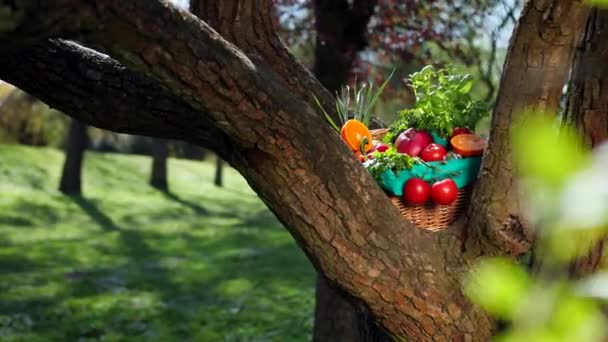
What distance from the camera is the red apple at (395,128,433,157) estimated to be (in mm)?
2582

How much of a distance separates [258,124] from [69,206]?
1234cm

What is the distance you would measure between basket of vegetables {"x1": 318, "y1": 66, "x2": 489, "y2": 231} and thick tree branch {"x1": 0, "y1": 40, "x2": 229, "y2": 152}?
1.70 feet

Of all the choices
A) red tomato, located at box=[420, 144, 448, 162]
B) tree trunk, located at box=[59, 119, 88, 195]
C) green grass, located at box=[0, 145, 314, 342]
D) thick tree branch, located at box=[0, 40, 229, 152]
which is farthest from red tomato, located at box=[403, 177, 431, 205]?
tree trunk, located at box=[59, 119, 88, 195]

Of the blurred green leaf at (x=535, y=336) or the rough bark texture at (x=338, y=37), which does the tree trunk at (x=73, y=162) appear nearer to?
the rough bark texture at (x=338, y=37)

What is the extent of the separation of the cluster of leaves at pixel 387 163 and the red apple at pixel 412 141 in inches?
2.3

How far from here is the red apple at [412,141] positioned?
2.58 m

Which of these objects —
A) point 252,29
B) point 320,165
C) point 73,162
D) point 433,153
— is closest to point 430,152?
point 433,153

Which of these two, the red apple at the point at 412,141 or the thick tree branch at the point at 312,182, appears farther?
the red apple at the point at 412,141

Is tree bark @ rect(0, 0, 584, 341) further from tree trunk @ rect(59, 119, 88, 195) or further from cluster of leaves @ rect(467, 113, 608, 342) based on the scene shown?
tree trunk @ rect(59, 119, 88, 195)

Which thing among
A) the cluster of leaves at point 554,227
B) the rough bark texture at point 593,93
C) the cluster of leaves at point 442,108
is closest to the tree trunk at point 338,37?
the cluster of leaves at point 442,108

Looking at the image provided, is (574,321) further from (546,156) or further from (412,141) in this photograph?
(412,141)

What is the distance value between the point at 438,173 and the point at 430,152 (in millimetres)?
89

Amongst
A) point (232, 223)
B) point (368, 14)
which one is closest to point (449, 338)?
point (368, 14)

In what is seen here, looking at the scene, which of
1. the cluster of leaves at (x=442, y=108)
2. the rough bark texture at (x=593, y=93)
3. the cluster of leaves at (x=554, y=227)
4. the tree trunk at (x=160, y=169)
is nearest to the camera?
the cluster of leaves at (x=554, y=227)
